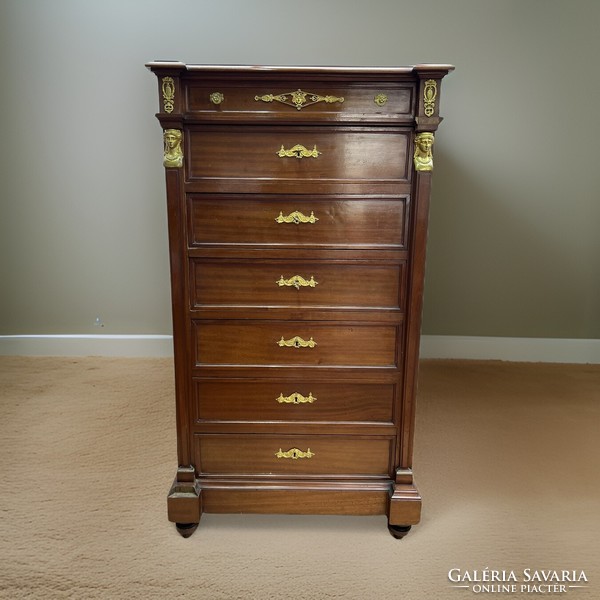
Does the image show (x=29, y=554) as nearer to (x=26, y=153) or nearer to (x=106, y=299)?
(x=106, y=299)

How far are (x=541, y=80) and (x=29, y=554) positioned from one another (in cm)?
298

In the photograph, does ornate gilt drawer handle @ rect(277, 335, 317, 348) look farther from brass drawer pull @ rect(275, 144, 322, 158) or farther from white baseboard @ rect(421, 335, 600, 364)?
white baseboard @ rect(421, 335, 600, 364)

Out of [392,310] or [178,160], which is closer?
[178,160]

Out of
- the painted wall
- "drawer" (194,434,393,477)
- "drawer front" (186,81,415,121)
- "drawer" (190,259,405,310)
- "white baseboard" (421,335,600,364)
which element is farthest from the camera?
"white baseboard" (421,335,600,364)

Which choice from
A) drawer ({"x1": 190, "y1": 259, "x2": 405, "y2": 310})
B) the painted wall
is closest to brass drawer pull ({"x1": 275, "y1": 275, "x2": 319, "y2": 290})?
drawer ({"x1": 190, "y1": 259, "x2": 405, "y2": 310})

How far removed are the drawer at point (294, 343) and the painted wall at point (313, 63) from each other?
4.96 ft

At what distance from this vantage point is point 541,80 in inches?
105

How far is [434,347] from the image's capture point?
2986mm

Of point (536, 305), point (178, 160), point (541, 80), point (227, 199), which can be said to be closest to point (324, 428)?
point (227, 199)

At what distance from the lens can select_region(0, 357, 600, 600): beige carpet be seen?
138 cm

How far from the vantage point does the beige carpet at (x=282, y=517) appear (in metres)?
1.38

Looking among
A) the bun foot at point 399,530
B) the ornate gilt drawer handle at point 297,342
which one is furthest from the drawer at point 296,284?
the bun foot at point 399,530

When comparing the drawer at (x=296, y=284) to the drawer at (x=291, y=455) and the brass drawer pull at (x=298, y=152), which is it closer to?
the brass drawer pull at (x=298, y=152)

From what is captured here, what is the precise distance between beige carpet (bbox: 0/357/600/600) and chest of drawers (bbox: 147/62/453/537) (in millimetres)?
108
